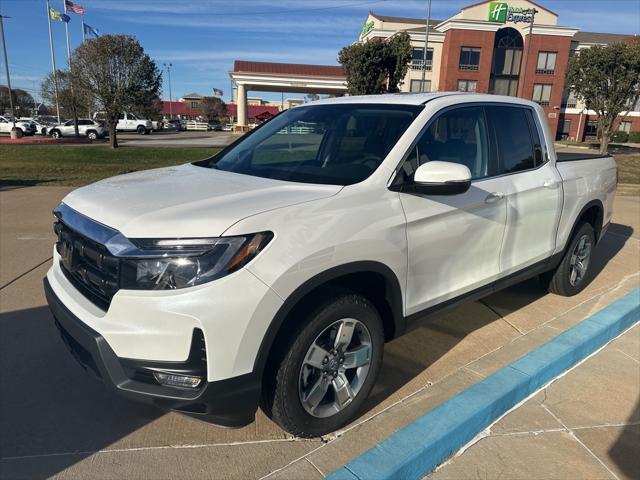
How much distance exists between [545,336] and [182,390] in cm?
287

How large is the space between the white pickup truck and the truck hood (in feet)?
0.04

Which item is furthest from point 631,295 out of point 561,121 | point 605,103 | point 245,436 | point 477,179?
point 561,121

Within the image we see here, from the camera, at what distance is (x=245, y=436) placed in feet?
9.03

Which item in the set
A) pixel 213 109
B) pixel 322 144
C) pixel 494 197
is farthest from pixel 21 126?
pixel 494 197

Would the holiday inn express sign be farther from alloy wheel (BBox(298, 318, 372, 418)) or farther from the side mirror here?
alloy wheel (BBox(298, 318, 372, 418))

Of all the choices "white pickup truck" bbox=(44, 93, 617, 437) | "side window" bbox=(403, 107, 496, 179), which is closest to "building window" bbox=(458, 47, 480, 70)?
"white pickup truck" bbox=(44, 93, 617, 437)

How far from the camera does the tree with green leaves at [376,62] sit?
69.2 feet

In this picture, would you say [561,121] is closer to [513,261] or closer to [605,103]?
[605,103]

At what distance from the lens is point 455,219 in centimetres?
316

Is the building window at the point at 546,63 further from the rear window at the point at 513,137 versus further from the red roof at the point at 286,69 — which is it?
the rear window at the point at 513,137

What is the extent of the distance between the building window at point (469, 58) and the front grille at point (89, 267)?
53.5 metres

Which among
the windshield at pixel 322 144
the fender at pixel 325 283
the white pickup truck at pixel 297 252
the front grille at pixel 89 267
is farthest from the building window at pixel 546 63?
the front grille at pixel 89 267

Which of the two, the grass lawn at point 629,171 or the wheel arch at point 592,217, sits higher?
the wheel arch at point 592,217

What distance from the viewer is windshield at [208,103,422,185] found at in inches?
118
